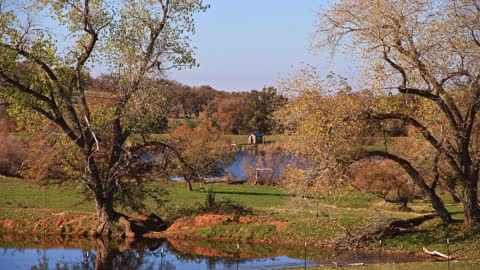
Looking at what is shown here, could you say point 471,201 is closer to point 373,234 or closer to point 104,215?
point 373,234

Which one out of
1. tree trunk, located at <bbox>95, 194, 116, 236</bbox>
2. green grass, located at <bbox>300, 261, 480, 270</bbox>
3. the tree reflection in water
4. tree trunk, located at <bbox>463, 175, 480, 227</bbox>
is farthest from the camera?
tree trunk, located at <bbox>95, 194, 116, 236</bbox>

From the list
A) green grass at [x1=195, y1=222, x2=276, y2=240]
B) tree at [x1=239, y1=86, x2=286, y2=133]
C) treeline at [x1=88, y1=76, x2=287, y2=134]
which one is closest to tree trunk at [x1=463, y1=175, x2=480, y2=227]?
green grass at [x1=195, y1=222, x2=276, y2=240]

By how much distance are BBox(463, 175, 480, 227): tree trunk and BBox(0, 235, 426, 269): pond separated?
3528 millimetres

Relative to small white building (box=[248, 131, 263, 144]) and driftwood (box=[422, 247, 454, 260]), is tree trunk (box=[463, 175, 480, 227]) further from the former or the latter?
small white building (box=[248, 131, 263, 144])

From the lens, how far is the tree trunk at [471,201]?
29328 mm

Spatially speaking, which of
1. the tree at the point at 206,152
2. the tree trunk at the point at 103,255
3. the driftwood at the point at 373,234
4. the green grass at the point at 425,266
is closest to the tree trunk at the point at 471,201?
the driftwood at the point at 373,234

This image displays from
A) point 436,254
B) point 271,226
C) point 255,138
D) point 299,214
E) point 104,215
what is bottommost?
point 436,254

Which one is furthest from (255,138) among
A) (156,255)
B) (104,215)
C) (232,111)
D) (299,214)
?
(156,255)

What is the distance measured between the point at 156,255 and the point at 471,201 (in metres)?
13.0

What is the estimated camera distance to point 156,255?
29.5 meters

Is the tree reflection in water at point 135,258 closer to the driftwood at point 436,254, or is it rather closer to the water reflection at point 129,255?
the water reflection at point 129,255

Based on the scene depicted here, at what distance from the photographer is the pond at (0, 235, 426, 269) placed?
87.9 ft

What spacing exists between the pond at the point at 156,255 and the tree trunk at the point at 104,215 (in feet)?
3.88

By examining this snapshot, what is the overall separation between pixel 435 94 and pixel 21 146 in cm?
4528
